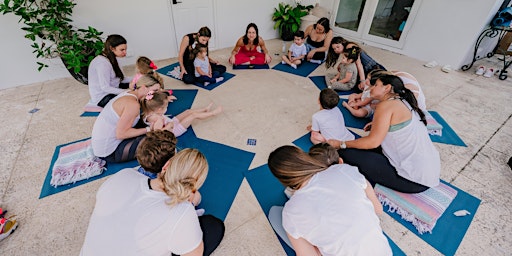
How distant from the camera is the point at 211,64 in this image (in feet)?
12.0

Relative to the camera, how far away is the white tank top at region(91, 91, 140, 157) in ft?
5.98

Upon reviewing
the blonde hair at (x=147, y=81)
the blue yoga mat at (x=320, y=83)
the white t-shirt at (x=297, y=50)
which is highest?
the blonde hair at (x=147, y=81)

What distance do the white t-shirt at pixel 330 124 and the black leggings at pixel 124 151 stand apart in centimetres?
162

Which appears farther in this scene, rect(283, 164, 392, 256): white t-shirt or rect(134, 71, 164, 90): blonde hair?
rect(134, 71, 164, 90): blonde hair

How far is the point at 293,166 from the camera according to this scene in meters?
1.03

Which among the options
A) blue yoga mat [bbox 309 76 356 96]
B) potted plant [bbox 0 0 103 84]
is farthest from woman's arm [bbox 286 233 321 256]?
potted plant [bbox 0 0 103 84]

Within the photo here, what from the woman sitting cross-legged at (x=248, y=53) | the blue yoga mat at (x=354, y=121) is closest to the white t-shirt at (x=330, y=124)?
the blue yoga mat at (x=354, y=121)

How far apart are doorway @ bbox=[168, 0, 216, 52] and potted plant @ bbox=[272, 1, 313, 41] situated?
152 centimetres

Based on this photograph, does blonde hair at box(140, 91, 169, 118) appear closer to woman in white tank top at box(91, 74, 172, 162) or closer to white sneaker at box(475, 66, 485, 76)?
woman in white tank top at box(91, 74, 172, 162)

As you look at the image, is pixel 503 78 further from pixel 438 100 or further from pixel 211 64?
pixel 211 64

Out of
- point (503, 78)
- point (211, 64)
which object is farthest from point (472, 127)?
point (211, 64)

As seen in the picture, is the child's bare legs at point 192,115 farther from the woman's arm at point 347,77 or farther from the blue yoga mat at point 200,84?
the woman's arm at point 347,77

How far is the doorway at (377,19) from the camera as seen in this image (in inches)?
178

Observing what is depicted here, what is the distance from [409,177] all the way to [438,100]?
224 centimetres
